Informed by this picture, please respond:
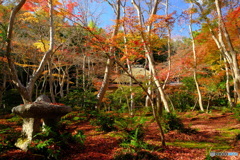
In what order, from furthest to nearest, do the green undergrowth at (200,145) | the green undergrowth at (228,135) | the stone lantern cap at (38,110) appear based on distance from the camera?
the green undergrowth at (228,135) → the green undergrowth at (200,145) → the stone lantern cap at (38,110)

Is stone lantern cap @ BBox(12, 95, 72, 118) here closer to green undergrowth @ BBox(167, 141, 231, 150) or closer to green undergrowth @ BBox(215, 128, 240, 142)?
green undergrowth @ BBox(167, 141, 231, 150)

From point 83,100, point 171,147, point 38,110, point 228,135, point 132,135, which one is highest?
point 38,110

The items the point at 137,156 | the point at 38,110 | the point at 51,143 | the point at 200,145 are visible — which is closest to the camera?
the point at 137,156

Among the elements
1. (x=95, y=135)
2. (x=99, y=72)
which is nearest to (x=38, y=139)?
(x=95, y=135)

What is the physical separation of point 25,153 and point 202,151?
3.34 metres

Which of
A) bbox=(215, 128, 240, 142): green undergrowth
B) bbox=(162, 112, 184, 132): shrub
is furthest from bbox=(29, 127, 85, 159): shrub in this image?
bbox=(215, 128, 240, 142): green undergrowth

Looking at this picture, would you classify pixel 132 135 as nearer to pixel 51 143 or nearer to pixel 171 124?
pixel 51 143

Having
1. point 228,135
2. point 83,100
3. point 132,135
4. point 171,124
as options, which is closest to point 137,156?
point 132,135

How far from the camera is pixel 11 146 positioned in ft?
9.39

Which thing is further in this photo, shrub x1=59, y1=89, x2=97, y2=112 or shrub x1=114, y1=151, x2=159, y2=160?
shrub x1=59, y1=89, x2=97, y2=112

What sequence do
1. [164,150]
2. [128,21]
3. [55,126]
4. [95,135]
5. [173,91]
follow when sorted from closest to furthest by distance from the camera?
[164,150] < [55,126] < [95,135] < [128,21] < [173,91]

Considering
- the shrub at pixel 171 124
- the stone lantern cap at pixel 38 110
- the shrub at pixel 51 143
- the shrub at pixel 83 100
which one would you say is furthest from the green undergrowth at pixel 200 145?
the shrub at pixel 83 100

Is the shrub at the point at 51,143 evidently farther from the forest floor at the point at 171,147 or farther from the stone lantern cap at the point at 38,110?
the stone lantern cap at the point at 38,110

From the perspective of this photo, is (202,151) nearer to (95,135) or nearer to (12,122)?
(95,135)
